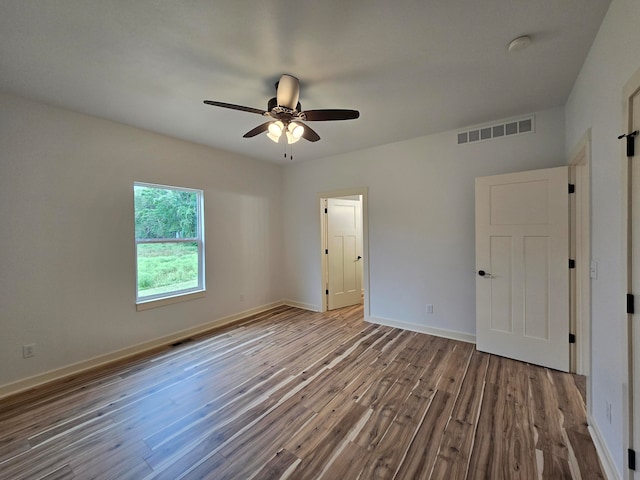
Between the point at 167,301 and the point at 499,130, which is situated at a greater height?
the point at 499,130

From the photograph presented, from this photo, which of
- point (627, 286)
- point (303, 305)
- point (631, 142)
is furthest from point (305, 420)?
point (303, 305)

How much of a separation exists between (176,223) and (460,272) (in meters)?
3.89

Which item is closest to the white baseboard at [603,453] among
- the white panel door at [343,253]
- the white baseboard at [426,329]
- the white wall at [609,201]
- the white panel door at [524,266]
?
the white wall at [609,201]

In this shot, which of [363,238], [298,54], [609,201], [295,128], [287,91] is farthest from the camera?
[363,238]

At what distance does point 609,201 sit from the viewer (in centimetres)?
156

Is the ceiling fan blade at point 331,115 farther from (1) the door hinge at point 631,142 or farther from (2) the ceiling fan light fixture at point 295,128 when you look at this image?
(1) the door hinge at point 631,142

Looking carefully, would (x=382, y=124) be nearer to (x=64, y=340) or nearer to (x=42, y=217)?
(x=42, y=217)

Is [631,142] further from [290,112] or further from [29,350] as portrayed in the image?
[29,350]

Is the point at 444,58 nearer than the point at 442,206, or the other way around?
the point at 444,58

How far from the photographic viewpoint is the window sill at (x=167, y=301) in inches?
129

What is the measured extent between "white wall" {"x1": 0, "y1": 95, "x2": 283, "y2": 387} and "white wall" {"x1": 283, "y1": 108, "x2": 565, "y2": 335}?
2513mm

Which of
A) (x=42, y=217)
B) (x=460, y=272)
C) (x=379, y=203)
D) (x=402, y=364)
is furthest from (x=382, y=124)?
(x=42, y=217)

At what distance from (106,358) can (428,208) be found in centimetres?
430

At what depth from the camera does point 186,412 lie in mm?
2131
